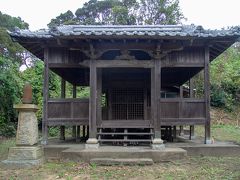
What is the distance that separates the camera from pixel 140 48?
39.4 feet

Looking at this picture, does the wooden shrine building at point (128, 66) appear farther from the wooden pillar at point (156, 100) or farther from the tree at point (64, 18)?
the tree at point (64, 18)

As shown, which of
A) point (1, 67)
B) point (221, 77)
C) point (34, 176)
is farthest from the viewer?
point (221, 77)

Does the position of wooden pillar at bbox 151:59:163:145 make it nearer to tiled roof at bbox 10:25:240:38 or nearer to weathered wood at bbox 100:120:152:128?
weathered wood at bbox 100:120:152:128

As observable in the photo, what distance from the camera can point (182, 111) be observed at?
42.4 ft

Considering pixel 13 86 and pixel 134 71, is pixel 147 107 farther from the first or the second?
pixel 13 86

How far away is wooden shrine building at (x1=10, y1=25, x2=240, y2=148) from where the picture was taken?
38.5 feet

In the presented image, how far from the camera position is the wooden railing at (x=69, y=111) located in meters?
12.9

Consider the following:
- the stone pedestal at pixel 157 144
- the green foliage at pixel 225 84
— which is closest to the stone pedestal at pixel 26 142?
the stone pedestal at pixel 157 144

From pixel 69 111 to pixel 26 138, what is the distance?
3.13 metres

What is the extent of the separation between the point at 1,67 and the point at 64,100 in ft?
23.0

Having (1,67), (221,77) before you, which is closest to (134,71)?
(1,67)

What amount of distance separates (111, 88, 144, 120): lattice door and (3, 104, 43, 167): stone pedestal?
5374 millimetres

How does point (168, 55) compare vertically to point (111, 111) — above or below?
above

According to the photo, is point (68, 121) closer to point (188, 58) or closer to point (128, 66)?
point (128, 66)
